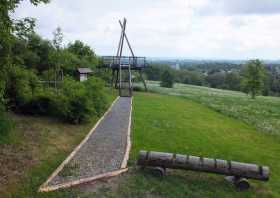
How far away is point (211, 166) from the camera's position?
7832 mm

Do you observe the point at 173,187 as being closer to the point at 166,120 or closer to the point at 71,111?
the point at 71,111

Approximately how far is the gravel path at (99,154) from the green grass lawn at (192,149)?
49cm

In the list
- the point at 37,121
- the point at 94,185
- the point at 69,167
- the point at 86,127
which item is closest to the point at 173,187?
the point at 94,185

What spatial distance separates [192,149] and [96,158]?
3.59m

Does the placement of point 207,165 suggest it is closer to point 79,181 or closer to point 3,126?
point 79,181

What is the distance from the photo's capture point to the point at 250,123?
1850 cm

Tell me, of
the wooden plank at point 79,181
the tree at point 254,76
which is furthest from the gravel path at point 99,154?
the tree at point 254,76

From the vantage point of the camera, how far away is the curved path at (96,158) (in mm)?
7577

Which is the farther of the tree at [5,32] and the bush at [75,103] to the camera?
the bush at [75,103]

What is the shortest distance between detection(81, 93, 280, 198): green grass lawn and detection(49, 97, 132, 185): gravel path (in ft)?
→ 1.61

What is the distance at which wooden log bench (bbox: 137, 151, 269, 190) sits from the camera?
764 centimetres

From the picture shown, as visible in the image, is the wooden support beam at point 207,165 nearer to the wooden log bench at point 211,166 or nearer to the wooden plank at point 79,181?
the wooden log bench at point 211,166

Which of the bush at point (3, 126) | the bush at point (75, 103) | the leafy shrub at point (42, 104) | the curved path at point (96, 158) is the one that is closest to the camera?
the curved path at point (96, 158)

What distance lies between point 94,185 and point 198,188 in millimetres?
2535
